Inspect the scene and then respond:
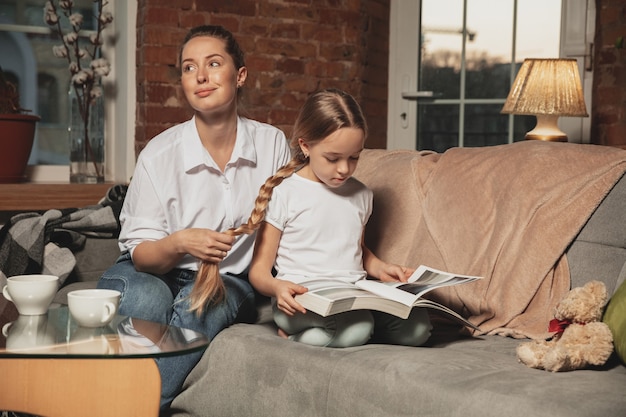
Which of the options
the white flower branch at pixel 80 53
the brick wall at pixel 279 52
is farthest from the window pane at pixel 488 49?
the white flower branch at pixel 80 53

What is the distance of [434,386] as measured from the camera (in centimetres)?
149

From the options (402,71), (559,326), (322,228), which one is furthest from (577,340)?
(402,71)

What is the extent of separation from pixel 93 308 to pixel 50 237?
1.03 m

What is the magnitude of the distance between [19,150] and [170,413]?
1.66 metres

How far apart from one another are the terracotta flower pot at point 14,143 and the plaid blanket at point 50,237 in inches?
29.5

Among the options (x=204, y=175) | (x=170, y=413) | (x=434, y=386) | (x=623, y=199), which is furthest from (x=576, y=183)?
(x=170, y=413)

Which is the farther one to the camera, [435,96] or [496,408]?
[435,96]

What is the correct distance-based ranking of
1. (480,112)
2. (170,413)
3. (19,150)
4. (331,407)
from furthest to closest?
(480,112), (19,150), (170,413), (331,407)

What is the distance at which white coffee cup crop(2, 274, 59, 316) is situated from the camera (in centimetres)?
156

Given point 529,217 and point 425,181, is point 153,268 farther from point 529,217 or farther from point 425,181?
point 529,217

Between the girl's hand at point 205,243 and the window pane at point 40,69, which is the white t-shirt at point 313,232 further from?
the window pane at point 40,69

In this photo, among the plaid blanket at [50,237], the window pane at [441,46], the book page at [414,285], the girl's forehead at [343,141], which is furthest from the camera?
the window pane at [441,46]

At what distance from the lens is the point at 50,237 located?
2.45m

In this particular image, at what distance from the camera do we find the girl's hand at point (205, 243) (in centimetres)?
175
